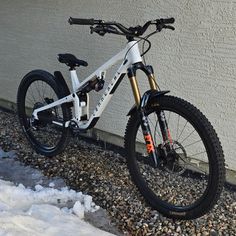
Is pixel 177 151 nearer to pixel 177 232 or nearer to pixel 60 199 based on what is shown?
pixel 177 232

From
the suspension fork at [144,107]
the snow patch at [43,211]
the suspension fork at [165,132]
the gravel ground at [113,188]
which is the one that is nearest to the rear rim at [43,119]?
the gravel ground at [113,188]

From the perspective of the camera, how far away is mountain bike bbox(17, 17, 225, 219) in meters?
3.04

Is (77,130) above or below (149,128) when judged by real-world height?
below

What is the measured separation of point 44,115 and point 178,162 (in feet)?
5.37

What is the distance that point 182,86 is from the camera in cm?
385

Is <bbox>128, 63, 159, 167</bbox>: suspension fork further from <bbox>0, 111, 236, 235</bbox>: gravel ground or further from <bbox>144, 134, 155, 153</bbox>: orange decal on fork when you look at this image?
<bbox>0, 111, 236, 235</bbox>: gravel ground

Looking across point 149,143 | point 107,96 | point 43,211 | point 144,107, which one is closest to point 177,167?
point 149,143

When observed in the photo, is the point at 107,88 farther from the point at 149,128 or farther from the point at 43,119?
the point at 43,119

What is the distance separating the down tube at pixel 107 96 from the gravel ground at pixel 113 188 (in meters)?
0.48

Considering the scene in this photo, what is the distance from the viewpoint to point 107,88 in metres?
3.64

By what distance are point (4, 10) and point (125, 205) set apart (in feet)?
10.6

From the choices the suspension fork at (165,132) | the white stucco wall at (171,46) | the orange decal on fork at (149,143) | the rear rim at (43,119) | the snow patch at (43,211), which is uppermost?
the white stucco wall at (171,46)

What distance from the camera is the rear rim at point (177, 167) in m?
3.25

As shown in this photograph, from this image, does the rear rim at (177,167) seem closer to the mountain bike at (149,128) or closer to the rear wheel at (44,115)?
the mountain bike at (149,128)
